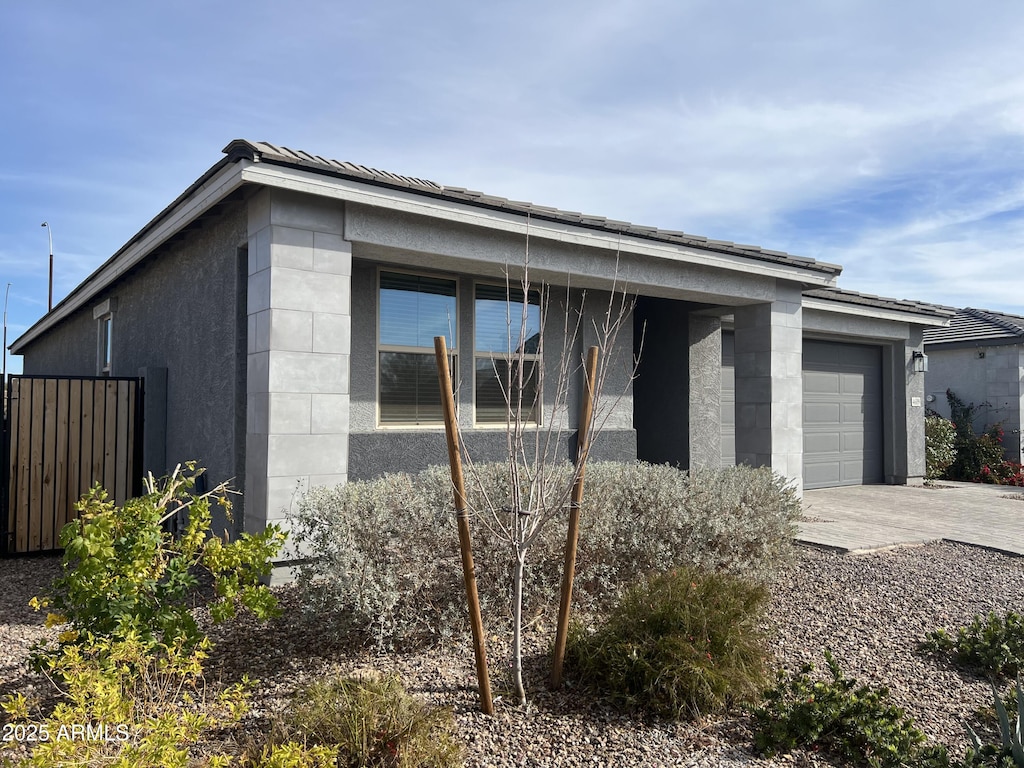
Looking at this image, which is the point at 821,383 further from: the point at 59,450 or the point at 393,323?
the point at 59,450

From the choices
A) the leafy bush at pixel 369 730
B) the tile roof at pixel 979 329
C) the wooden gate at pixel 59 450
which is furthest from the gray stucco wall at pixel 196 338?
the tile roof at pixel 979 329

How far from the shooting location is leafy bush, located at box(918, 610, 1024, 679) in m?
4.27

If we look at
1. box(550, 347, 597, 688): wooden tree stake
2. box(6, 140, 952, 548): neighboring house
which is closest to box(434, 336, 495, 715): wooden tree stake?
box(550, 347, 597, 688): wooden tree stake

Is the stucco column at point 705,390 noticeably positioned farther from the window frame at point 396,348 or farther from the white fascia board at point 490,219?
the window frame at point 396,348

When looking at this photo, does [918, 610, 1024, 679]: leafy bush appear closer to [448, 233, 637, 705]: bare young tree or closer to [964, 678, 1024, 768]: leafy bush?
Answer: [964, 678, 1024, 768]: leafy bush

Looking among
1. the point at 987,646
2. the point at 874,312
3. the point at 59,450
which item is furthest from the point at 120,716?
the point at 874,312

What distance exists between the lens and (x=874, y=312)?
41.1ft

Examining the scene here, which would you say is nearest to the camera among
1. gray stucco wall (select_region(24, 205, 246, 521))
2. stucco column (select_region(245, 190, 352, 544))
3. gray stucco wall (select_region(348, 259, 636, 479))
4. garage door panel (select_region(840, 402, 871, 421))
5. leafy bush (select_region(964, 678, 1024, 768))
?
leafy bush (select_region(964, 678, 1024, 768))

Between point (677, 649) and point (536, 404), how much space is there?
1524 mm

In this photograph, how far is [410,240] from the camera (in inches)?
A: 259

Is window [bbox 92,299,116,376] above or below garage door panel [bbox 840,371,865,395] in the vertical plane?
above

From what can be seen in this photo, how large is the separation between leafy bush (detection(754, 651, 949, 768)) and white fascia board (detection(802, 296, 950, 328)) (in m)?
9.13

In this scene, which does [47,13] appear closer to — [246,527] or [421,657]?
[246,527]

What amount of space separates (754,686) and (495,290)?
570 centimetres
